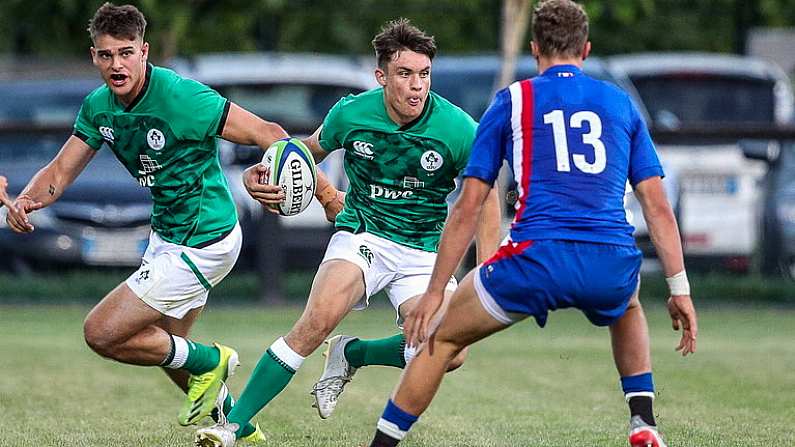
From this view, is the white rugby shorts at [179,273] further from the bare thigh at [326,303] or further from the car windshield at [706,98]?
the car windshield at [706,98]

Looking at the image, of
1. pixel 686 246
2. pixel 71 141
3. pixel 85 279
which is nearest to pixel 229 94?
pixel 85 279

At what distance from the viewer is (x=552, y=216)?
213 inches

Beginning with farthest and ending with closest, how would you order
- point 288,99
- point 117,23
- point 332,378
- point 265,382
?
1. point 288,99
2. point 332,378
3. point 117,23
4. point 265,382

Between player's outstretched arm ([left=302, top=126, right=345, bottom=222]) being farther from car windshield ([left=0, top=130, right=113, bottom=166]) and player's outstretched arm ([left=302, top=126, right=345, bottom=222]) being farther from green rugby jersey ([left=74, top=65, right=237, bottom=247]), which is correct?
car windshield ([left=0, top=130, right=113, bottom=166])

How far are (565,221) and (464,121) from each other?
151cm

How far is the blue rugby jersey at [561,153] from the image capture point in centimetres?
540

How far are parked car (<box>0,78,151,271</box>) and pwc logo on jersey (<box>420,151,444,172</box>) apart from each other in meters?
6.99

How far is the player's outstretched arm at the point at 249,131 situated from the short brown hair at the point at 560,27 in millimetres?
1645

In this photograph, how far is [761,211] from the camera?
13.6 m

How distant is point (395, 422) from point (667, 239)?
47.6 inches

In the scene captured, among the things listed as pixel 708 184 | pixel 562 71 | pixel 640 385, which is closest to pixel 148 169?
pixel 562 71

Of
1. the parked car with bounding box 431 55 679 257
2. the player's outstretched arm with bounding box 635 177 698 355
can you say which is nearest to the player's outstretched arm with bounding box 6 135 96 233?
the player's outstretched arm with bounding box 635 177 698 355

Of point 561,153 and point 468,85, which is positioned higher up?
point 561,153

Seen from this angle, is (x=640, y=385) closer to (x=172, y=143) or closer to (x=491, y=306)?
(x=491, y=306)
